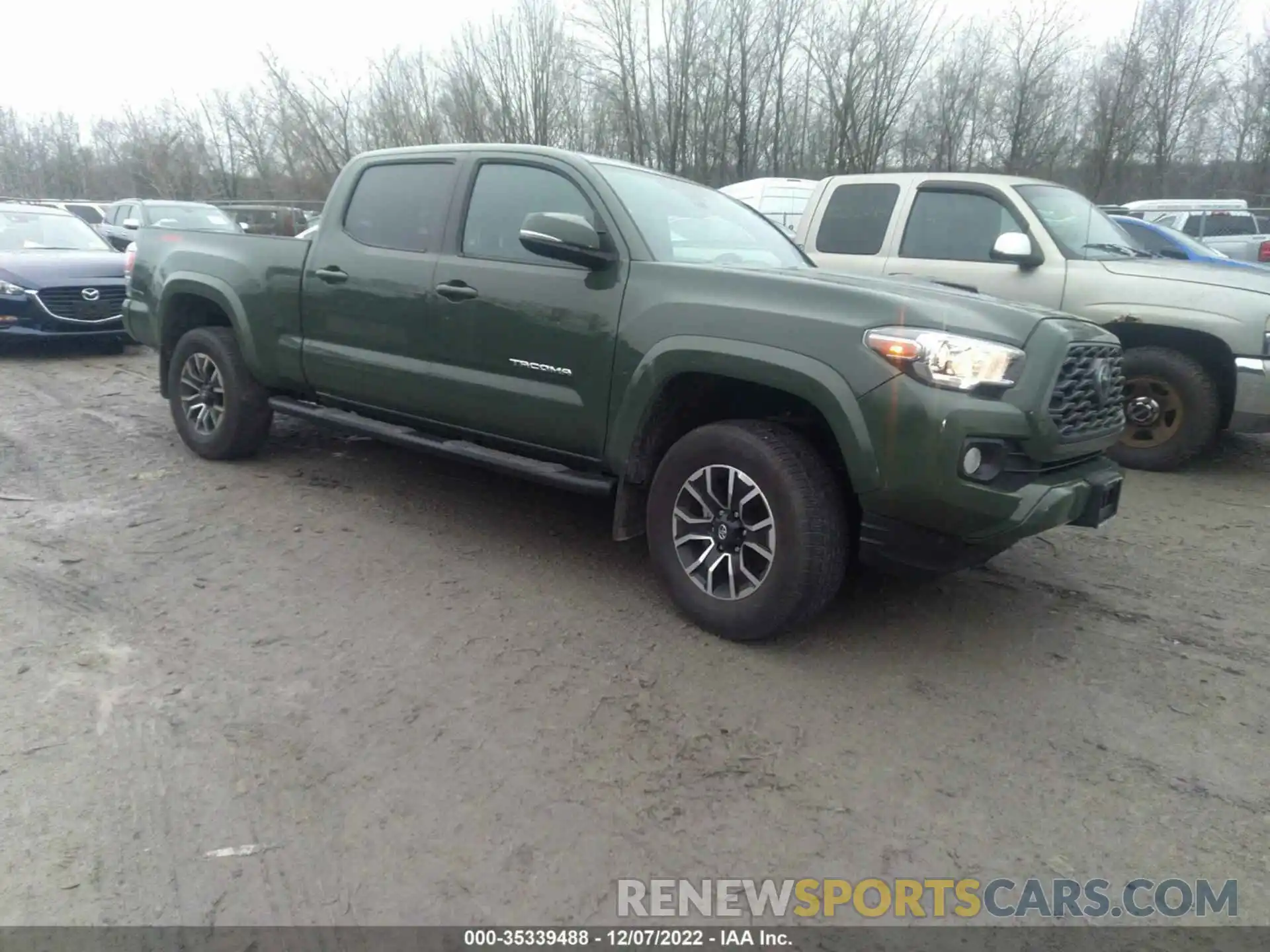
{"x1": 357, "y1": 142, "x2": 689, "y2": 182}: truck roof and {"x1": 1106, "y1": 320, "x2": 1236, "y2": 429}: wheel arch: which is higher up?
{"x1": 357, "y1": 142, "x2": 689, "y2": 182}: truck roof

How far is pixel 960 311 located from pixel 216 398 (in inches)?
180

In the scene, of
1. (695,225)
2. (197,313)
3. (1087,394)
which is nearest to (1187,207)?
(695,225)

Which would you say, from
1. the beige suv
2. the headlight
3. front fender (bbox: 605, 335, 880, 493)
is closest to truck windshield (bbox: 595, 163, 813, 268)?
front fender (bbox: 605, 335, 880, 493)

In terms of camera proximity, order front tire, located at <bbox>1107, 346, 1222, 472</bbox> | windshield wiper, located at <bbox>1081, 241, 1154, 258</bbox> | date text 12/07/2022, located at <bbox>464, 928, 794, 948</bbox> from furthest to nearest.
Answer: windshield wiper, located at <bbox>1081, 241, 1154, 258</bbox>, front tire, located at <bbox>1107, 346, 1222, 472</bbox>, date text 12/07/2022, located at <bbox>464, 928, 794, 948</bbox>

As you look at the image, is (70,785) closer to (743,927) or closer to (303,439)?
(743,927)

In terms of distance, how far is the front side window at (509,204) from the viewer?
13.7ft

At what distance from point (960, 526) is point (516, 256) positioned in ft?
7.58

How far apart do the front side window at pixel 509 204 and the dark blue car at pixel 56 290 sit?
690 cm

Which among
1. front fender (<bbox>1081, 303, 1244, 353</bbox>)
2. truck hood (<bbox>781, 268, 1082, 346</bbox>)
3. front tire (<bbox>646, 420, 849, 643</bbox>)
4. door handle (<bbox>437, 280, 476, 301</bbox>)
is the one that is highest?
truck hood (<bbox>781, 268, 1082, 346</bbox>)

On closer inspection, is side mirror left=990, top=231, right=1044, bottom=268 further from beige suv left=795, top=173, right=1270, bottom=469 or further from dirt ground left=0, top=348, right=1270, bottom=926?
dirt ground left=0, top=348, right=1270, bottom=926

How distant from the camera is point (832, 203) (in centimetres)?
737

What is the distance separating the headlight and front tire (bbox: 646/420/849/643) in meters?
0.54

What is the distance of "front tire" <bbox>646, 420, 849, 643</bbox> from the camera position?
332 cm

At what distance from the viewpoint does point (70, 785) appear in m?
2.66
